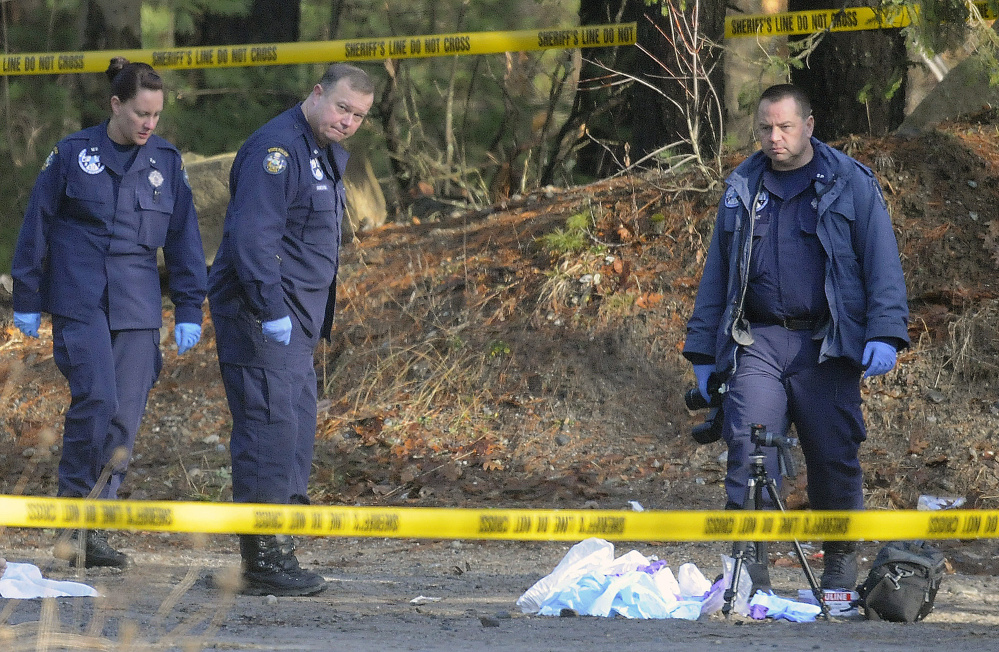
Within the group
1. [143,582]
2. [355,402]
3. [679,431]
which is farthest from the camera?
[355,402]

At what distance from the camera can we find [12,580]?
498 cm

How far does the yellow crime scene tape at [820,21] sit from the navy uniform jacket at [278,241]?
15.7ft

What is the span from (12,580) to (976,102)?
847 cm

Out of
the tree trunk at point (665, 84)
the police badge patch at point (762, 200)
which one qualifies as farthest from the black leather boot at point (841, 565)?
the tree trunk at point (665, 84)

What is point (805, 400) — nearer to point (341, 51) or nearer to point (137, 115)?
point (137, 115)

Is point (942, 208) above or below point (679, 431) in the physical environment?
above

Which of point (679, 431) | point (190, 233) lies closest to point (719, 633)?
point (190, 233)

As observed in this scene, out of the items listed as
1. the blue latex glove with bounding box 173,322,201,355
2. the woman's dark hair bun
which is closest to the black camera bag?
the blue latex glove with bounding box 173,322,201,355

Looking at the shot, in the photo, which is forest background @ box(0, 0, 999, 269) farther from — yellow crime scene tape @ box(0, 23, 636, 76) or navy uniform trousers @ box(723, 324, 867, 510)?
navy uniform trousers @ box(723, 324, 867, 510)

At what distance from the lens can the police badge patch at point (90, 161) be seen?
5.84 meters

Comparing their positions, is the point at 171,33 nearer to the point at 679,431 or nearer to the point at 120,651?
the point at 679,431

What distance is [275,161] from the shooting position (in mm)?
5203

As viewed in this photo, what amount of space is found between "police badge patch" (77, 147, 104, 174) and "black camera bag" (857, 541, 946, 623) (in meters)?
3.81

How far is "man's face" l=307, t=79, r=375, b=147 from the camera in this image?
520 cm
